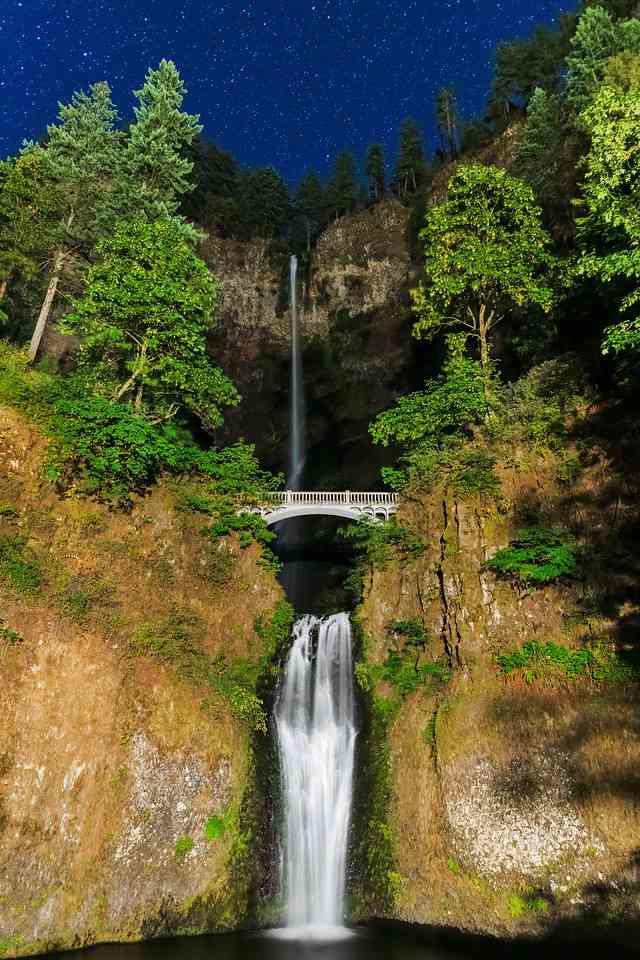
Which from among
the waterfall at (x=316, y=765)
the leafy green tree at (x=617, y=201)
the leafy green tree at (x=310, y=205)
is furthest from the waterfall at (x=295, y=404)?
the leafy green tree at (x=617, y=201)

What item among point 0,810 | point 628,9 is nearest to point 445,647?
point 0,810

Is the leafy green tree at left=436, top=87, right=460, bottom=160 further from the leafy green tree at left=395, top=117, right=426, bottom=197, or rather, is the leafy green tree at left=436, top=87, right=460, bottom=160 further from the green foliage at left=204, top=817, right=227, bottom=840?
the green foliage at left=204, top=817, right=227, bottom=840

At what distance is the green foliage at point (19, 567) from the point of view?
1706cm

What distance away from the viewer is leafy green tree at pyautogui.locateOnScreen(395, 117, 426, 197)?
56000 mm

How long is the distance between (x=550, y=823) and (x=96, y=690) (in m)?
13.0

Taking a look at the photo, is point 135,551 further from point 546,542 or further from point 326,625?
point 546,542

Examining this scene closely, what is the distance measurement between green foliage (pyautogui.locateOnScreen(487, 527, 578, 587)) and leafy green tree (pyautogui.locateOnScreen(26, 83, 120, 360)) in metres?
21.0

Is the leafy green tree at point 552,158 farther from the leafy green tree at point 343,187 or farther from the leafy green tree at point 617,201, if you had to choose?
the leafy green tree at point 343,187

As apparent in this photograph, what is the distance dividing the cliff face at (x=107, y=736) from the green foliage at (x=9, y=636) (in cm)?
3

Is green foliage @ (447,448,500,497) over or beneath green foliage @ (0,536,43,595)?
over

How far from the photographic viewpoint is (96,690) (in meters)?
16.9

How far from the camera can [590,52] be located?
2892 cm

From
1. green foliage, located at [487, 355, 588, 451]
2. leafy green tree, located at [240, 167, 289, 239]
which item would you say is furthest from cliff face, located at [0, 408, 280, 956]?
leafy green tree, located at [240, 167, 289, 239]

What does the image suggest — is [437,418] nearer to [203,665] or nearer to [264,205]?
[203,665]
